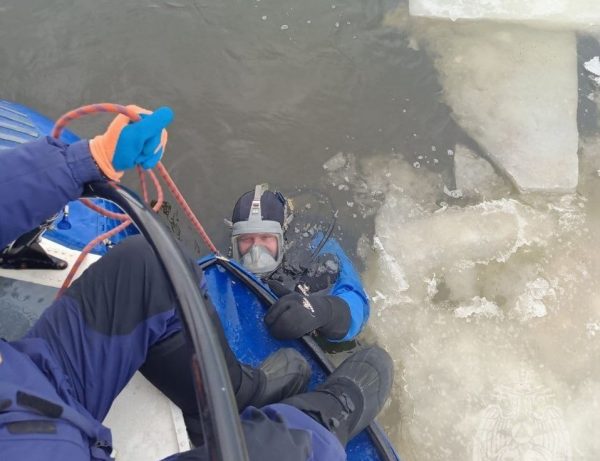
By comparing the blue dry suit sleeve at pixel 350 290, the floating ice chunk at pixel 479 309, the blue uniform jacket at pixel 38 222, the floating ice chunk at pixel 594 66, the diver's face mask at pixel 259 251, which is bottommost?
the floating ice chunk at pixel 479 309

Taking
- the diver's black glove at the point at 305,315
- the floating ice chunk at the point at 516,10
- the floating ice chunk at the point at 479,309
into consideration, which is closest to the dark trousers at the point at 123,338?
the diver's black glove at the point at 305,315

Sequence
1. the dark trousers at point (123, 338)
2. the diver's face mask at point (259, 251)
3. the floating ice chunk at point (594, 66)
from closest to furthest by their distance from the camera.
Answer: the dark trousers at point (123, 338) < the diver's face mask at point (259, 251) < the floating ice chunk at point (594, 66)

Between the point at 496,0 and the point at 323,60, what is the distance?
1.37 metres

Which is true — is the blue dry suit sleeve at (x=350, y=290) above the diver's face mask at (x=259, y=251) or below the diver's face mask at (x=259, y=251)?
below

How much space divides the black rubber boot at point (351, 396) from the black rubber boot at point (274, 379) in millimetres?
88

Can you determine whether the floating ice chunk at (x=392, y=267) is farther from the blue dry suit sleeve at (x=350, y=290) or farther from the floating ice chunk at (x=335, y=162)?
the floating ice chunk at (x=335, y=162)

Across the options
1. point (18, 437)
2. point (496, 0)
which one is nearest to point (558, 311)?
point (496, 0)

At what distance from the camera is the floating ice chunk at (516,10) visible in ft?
11.9

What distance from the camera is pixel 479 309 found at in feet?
9.04

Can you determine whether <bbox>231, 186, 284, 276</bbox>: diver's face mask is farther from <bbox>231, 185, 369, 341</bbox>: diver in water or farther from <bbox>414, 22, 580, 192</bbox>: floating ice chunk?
<bbox>414, 22, 580, 192</bbox>: floating ice chunk

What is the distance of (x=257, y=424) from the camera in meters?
1.50

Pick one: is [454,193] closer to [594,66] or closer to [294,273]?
[294,273]

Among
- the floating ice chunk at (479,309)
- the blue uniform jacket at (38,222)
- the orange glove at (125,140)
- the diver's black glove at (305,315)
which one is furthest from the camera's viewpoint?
the floating ice chunk at (479,309)

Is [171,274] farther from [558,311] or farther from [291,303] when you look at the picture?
[558,311]
